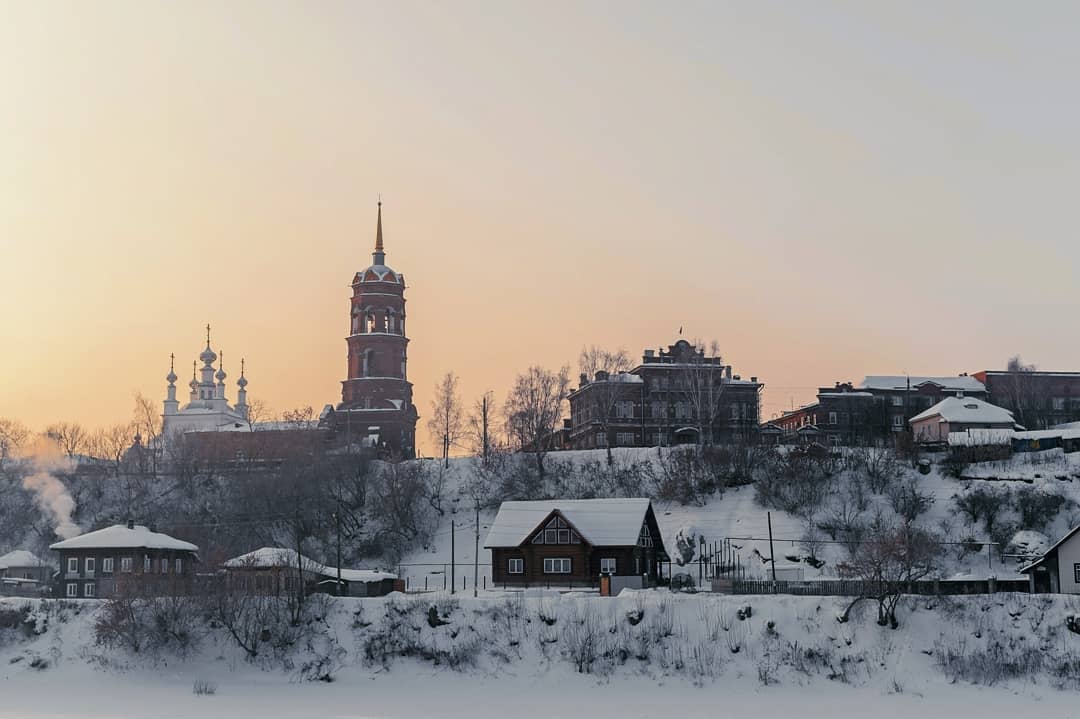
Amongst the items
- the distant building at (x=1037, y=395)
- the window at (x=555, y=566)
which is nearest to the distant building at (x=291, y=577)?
the window at (x=555, y=566)

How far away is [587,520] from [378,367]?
1654 inches

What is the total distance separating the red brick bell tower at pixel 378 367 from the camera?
321 feet

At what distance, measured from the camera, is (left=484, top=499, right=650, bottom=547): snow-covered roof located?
60781 mm

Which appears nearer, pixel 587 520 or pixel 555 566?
pixel 555 566

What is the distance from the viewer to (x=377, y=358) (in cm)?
10031

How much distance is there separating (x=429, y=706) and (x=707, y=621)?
11.4 meters

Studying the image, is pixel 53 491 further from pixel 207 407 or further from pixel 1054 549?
pixel 1054 549

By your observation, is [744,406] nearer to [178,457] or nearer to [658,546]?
[658,546]

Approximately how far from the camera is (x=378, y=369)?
100 meters

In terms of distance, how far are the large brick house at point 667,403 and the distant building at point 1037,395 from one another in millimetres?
21123

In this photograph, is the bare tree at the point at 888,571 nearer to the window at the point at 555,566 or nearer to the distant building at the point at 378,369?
the window at the point at 555,566

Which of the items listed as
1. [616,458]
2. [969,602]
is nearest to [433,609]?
[969,602]

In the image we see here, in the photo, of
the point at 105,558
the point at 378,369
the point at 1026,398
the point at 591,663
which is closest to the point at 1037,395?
the point at 1026,398

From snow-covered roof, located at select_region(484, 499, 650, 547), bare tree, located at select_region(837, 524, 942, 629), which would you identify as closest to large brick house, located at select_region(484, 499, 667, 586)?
snow-covered roof, located at select_region(484, 499, 650, 547)
